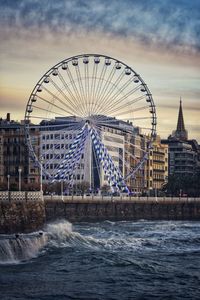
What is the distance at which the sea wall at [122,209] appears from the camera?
11800 cm

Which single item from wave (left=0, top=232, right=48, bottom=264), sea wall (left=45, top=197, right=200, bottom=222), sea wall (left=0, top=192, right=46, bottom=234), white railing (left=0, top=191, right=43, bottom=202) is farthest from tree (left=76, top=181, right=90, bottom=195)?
wave (left=0, top=232, right=48, bottom=264)

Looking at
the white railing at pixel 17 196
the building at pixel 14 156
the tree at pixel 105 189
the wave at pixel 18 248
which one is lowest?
the wave at pixel 18 248

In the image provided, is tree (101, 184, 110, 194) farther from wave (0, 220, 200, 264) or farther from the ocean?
the ocean

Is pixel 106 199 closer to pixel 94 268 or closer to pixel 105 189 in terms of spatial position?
pixel 105 189

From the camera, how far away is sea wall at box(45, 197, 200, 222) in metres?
118

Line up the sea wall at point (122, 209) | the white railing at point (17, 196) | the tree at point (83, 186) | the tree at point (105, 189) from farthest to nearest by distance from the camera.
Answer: the tree at point (105, 189) < the tree at point (83, 186) < the sea wall at point (122, 209) < the white railing at point (17, 196)

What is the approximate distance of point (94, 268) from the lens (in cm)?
5147

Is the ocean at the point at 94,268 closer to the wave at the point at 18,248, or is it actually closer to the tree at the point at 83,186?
the wave at the point at 18,248

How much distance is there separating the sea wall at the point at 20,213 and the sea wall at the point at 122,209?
39.4m

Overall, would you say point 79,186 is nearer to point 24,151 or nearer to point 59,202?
point 24,151

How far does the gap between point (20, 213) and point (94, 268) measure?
17924 millimetres

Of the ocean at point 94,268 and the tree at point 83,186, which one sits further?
the tree at point 83,186

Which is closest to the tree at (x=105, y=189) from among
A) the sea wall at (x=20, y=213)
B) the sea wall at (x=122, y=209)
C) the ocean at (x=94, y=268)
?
the sea wall at (x=122, y=209)

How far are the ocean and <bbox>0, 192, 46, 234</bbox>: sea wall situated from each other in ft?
5.76
